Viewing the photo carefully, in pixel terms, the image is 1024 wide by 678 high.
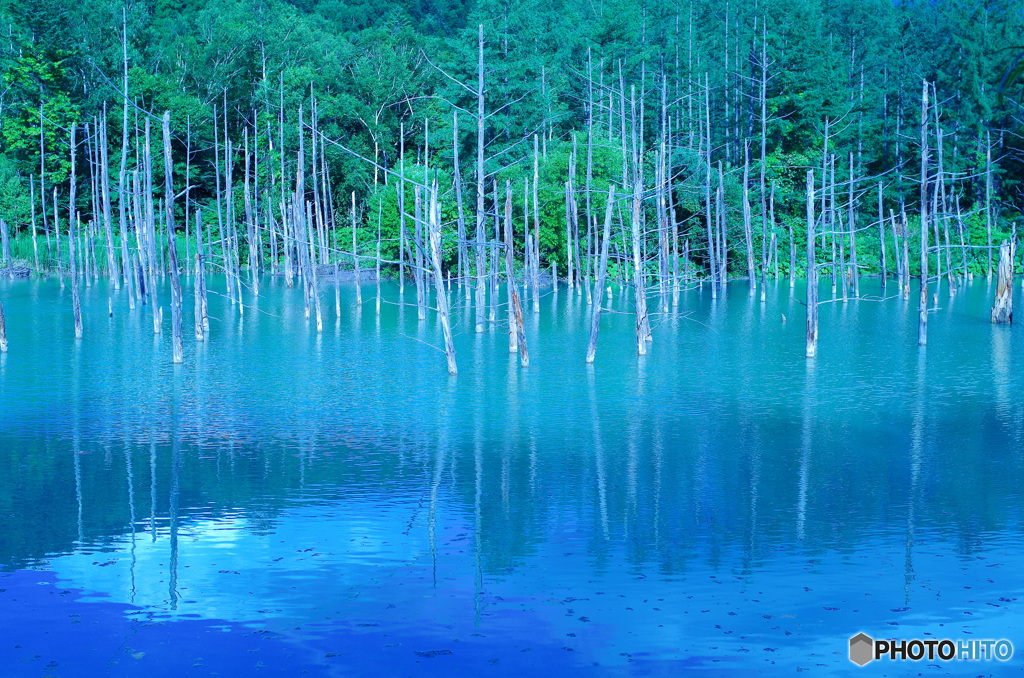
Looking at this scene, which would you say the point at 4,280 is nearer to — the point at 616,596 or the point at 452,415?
the point at 452,415

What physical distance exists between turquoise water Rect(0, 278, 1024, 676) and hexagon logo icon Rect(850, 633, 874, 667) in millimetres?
105

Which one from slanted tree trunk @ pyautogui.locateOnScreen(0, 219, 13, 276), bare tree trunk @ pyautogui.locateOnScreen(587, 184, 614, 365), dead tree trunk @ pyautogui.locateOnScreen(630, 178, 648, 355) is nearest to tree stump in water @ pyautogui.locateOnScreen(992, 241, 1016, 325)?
dead tree trunk @ pyautogui.locateOnScreen(630, 178, 648, 355)

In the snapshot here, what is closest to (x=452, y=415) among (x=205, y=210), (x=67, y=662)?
(x=67, y=662)

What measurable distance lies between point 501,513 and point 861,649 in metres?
4.17

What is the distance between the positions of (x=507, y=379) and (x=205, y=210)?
40.7m

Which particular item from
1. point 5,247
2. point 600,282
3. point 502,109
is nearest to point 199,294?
point 600,282

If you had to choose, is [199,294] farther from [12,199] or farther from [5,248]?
[12,199]

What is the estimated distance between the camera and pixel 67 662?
7.04 metres

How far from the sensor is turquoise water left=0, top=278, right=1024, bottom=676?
7410 mm

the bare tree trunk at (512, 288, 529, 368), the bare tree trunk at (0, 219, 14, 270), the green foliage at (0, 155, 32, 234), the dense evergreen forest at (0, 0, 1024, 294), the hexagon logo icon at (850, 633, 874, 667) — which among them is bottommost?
the hexagon logo icon at (850, 633, 874, 667)

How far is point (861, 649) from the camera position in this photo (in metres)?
7.20

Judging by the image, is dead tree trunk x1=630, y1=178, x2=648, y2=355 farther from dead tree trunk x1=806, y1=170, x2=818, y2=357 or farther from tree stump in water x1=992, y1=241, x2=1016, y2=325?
tree stump in water x1=992, y1=241, x2=1016, y2=325

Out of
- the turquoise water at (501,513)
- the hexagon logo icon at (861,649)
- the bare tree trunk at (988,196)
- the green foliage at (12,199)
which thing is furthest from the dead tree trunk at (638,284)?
the green foliage at (12,199)

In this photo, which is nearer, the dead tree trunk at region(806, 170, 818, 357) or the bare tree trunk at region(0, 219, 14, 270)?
the dead tree trunk at region(806, 170, 818, 357)
